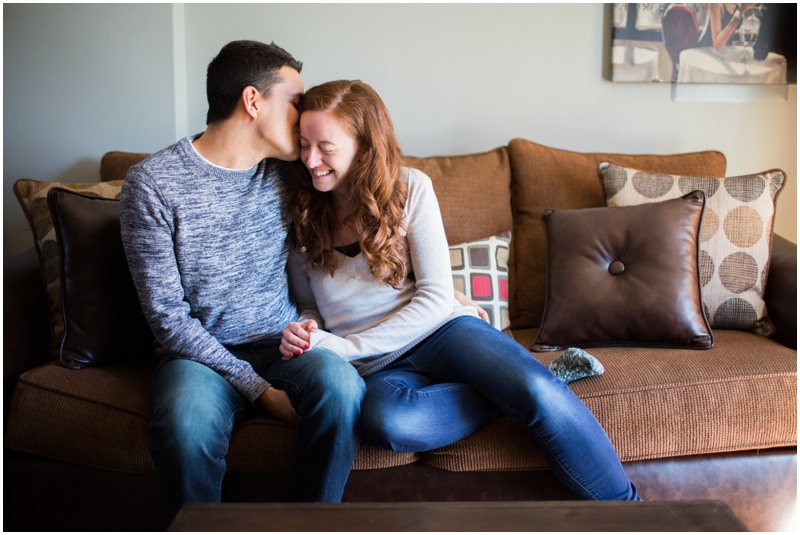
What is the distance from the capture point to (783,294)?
1703mm

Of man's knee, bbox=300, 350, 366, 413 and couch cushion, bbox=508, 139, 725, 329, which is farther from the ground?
couch cushion, bbox=508, 139, 725, 329

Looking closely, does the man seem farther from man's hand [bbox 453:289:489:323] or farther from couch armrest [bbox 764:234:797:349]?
couch armrest [bbox 764:234:797:349]

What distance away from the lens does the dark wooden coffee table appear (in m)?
0.83

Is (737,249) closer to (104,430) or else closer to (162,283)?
(162,283)

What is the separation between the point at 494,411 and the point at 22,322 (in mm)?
1059

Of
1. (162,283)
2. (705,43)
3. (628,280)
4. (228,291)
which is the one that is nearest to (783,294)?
(628,280)

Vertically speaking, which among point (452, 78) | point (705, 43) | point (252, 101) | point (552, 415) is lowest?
point (552, 415)

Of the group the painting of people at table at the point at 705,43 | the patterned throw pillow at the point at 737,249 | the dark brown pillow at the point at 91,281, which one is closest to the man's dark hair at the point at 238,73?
the dark brown pillow at the point at 91,281

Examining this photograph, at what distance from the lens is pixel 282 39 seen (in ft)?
7.18

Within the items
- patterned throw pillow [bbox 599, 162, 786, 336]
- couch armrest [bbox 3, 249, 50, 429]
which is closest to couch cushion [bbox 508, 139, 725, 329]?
patterned throw pillow [bbox 599, 162, 786, 336]

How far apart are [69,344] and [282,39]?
1.17 meters

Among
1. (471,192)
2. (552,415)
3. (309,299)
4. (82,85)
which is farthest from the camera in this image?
(82,85)

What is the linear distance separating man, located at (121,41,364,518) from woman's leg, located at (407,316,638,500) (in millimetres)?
252

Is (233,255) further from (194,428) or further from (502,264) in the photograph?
(502,264)
